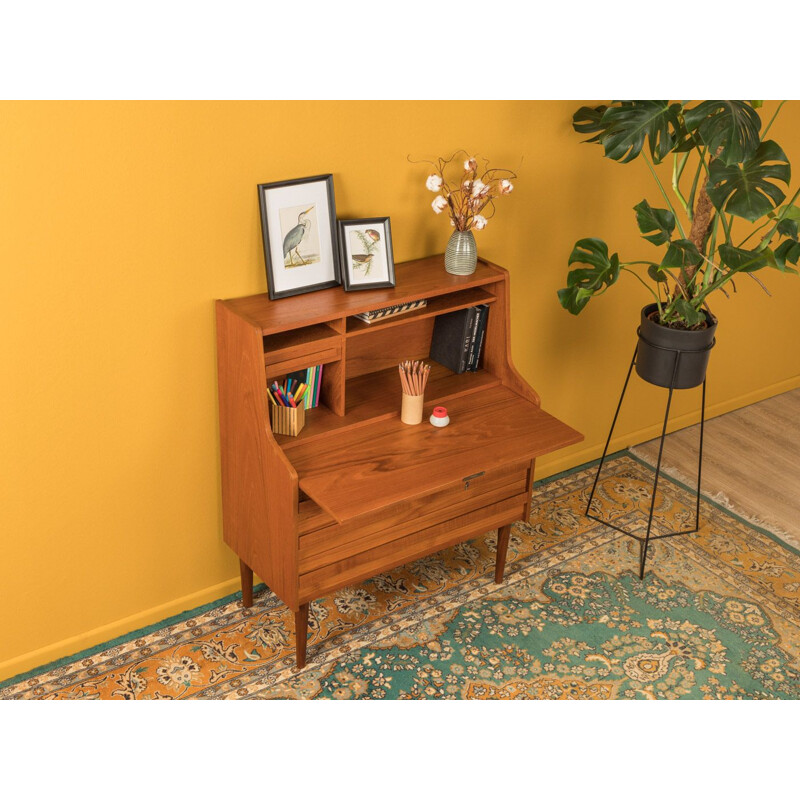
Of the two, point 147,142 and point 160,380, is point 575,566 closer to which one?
point 160,380

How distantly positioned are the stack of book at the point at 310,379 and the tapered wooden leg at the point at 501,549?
848mm

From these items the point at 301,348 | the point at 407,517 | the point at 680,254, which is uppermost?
the point at 680,254

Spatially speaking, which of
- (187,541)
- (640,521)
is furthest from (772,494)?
(187,541)

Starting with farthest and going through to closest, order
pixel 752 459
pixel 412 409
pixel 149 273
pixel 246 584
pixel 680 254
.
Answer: pixel 752 459 → pixel 246 584 → pixel 680 254 → pixel 412 409 → pixel 149 273

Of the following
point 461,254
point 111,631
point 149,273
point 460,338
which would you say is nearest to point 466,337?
point 460,338

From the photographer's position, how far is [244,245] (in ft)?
9.30

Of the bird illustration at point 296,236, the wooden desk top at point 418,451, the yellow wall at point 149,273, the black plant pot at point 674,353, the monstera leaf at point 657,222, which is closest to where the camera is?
the yellow wall at point 149,273

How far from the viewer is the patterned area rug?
3.04m

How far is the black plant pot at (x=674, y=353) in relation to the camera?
3.39 m

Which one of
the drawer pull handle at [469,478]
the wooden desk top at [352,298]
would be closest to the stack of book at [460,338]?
the wooden desk top at [352,298]

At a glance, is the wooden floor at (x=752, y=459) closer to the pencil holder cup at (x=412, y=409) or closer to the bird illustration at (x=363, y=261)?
the pencil holder cup at (x=412, y=409)

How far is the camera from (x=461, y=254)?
10.2 ft

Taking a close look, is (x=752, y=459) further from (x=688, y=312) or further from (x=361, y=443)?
(x=361, y=443)

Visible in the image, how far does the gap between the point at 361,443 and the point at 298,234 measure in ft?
2.21
